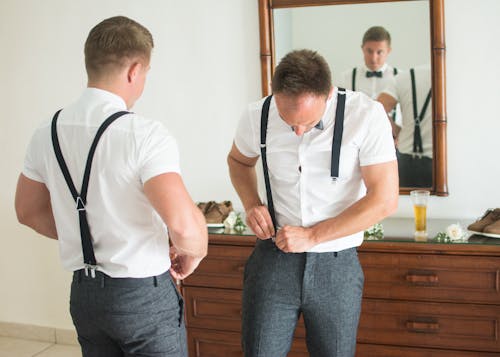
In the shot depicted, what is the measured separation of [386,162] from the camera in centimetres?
181

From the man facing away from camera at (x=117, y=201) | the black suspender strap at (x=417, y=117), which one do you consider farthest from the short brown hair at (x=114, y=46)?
the black suspender strap at (x=417, y=117)

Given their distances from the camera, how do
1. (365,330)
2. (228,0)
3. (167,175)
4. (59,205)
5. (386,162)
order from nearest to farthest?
(167,175), (59,205), (386,162), (365,330), (228,0)

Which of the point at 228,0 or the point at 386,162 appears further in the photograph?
the point at 228,0

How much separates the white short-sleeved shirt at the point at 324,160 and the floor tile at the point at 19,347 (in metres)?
2.33

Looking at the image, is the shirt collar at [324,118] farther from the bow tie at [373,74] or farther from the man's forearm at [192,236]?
the bow tie at [373,74]

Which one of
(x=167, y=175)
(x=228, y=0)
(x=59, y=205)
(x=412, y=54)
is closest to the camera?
(x=167, y=175)

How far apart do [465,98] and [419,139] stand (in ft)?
0.90

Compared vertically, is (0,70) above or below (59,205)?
above

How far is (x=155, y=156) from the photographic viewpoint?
1.53 m

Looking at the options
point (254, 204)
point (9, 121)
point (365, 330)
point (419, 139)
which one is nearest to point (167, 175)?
point (254, 204)

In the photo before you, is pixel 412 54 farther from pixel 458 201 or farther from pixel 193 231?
pixel 193 231

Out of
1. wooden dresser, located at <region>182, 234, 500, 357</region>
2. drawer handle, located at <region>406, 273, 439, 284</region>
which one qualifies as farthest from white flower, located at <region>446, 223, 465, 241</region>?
drawer handle, located at <region>406, 273, 439, 284</region>

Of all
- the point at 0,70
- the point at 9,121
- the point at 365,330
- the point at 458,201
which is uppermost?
the point at 0,70

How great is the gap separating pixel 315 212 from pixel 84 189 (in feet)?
2.35
